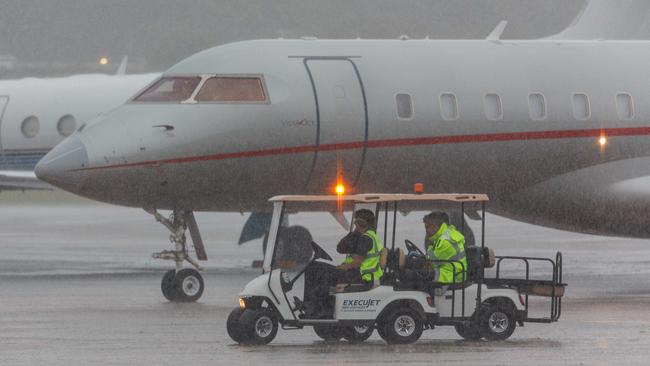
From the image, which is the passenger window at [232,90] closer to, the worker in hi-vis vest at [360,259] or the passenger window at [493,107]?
the passenger window at [493,107]

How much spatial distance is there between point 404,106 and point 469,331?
22.6ft

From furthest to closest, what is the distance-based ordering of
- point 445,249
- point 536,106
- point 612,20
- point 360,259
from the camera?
point 612,20 < point 536,106 < point 445,249 < point 360,259

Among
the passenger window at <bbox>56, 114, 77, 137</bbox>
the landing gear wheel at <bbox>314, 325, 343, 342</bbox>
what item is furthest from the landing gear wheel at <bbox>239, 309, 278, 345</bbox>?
the passenger window at <bbox>56, 114, 77, 137</bbox>

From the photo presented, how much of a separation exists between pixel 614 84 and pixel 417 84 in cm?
299

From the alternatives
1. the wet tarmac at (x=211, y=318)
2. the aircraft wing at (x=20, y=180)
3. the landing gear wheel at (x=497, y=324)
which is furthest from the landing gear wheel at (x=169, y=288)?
the aircraft wing at (x=20, y=180)

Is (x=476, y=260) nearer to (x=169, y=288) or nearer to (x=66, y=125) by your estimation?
(x=169, y=288)

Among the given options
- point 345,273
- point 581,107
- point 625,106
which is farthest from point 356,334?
point 625,106

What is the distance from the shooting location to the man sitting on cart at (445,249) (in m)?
17.8

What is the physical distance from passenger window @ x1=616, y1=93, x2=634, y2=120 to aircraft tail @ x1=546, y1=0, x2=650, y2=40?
1587cm

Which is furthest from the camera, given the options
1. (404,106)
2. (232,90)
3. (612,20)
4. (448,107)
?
(612,20)

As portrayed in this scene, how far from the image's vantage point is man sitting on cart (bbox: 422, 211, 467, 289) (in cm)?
1783

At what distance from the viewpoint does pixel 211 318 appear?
20.0m

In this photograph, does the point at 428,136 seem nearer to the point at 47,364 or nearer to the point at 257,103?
the point at 257,103

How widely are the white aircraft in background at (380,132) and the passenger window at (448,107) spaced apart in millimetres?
19
